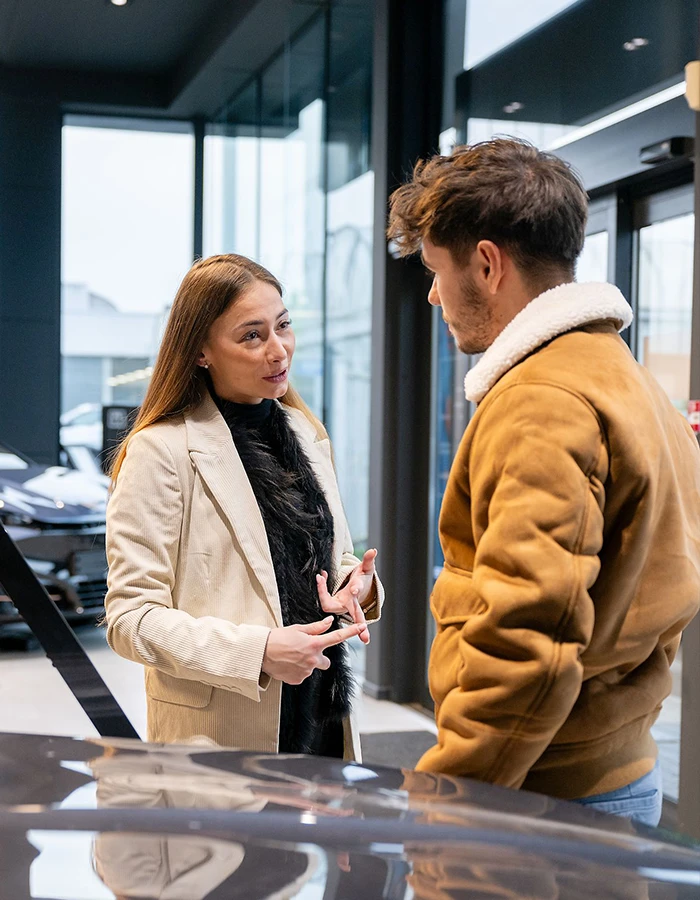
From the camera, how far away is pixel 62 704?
5195 mm

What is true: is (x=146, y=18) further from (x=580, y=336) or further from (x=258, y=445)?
(x=580, y=336)

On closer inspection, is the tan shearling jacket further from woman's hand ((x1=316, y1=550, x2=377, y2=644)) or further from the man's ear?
woman's hand ((x1=316, y1=550, x2=377, y2=644))

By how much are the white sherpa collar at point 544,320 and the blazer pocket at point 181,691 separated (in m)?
0.82

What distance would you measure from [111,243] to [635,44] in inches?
230

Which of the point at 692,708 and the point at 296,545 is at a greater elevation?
the point at 296,545

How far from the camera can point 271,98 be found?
25.0 ft

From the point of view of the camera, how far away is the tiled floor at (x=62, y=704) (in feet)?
16.0

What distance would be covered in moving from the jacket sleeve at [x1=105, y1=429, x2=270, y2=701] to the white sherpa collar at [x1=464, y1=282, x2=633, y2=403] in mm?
660

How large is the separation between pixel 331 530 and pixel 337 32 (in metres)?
5.41

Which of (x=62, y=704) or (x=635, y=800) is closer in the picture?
(x=635, y=800)

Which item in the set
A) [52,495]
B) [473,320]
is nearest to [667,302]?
[473,320]

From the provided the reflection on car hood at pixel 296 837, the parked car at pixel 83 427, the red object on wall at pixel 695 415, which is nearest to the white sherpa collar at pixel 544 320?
the reflection on car hood at pixel 296 837

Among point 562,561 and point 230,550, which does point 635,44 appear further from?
point 562,561

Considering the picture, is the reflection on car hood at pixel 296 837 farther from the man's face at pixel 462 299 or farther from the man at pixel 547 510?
the man's face at pixel 462 299
